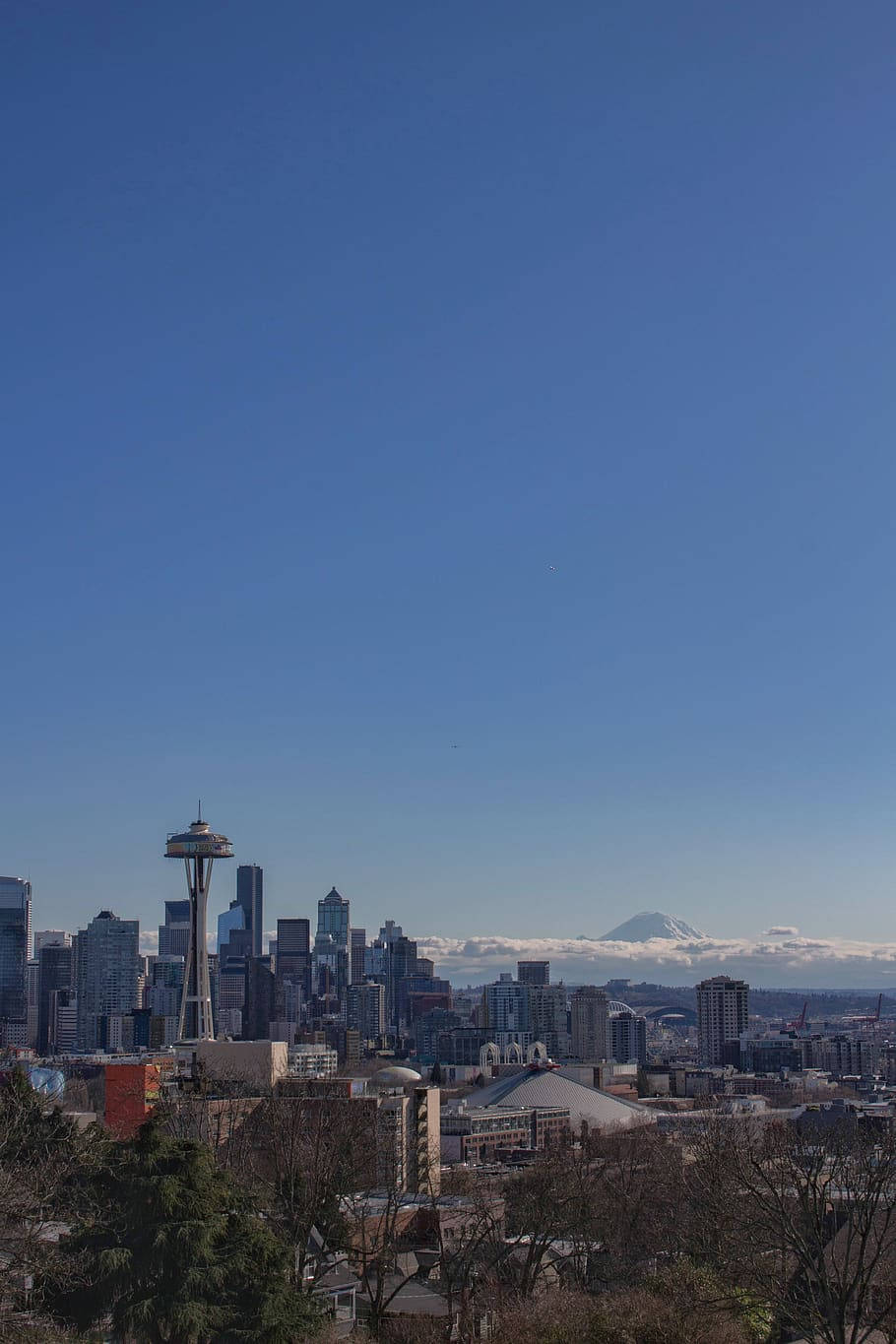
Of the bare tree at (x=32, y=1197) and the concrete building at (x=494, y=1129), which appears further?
the concrete building at (x=494, y=1129)

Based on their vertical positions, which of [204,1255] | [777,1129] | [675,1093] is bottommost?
[675,1093]

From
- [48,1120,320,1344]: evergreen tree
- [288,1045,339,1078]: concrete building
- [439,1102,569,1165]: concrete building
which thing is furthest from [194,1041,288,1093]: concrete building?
[288,1045,339,1078]: concrete building

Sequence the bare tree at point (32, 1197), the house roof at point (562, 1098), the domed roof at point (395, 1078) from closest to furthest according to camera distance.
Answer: the bare tree at point (32, 1197)
the domed roof at point (395, 1078)
the house roof at point (562, 1098)

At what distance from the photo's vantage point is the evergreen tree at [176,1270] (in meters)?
29.5

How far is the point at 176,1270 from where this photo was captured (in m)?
29.9

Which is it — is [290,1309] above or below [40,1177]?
below

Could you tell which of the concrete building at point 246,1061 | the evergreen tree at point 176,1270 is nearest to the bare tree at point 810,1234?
the evergreen tree at point 176,1270

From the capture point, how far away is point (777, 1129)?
7425 centimetres

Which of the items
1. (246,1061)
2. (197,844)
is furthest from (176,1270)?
(197,844)

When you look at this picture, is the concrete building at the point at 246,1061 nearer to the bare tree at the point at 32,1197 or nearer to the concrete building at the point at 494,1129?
the concrete building at the point at 494,1129

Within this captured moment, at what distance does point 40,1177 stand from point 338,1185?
51.3 feet

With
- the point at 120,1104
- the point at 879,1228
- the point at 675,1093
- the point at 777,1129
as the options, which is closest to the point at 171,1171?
the point at 879,1228

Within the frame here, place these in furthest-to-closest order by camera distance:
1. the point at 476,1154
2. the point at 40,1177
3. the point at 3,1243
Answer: the point at 476,1154
the point at 40,1177
the point at 3,1243

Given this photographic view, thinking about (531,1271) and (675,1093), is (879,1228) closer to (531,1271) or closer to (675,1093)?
(531,1271)
